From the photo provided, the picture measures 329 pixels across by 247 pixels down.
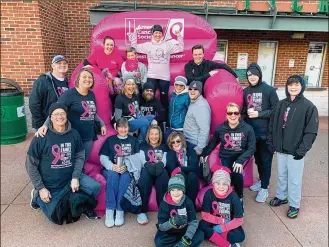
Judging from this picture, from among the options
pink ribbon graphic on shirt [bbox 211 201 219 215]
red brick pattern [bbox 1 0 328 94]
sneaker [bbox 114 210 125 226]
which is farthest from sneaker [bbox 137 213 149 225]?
red brick pattern [bbox 1 0 328 94]

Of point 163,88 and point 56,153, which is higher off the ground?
point 163,88

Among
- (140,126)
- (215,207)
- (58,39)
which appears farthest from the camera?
(58,39)

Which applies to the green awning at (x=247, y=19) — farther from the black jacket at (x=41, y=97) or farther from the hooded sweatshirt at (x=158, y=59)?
the black jacket at (x=41, y=97)

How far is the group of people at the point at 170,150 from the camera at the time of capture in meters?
2.80

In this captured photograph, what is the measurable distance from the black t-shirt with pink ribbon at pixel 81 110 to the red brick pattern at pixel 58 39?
3.50m

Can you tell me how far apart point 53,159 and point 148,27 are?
2.98 meters

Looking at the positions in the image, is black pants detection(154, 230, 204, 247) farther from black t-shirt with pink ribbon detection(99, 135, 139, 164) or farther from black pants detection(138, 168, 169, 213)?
black t-shirt with pink ribbon detection(99, 135, 139, 164)

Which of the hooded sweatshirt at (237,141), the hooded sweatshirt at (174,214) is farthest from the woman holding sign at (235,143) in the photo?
the hooded sweatshirt at (174,214)

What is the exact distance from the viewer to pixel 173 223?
261cm

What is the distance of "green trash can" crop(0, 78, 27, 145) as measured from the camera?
5653 mm

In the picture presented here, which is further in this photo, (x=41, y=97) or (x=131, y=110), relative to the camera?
(x=131, y=110)

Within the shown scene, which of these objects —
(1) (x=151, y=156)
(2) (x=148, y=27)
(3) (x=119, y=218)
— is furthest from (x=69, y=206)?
(2) (x=148, y=27)

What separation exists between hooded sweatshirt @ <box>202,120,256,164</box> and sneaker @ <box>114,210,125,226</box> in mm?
1385

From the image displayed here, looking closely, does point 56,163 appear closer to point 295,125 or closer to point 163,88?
point 163,88
